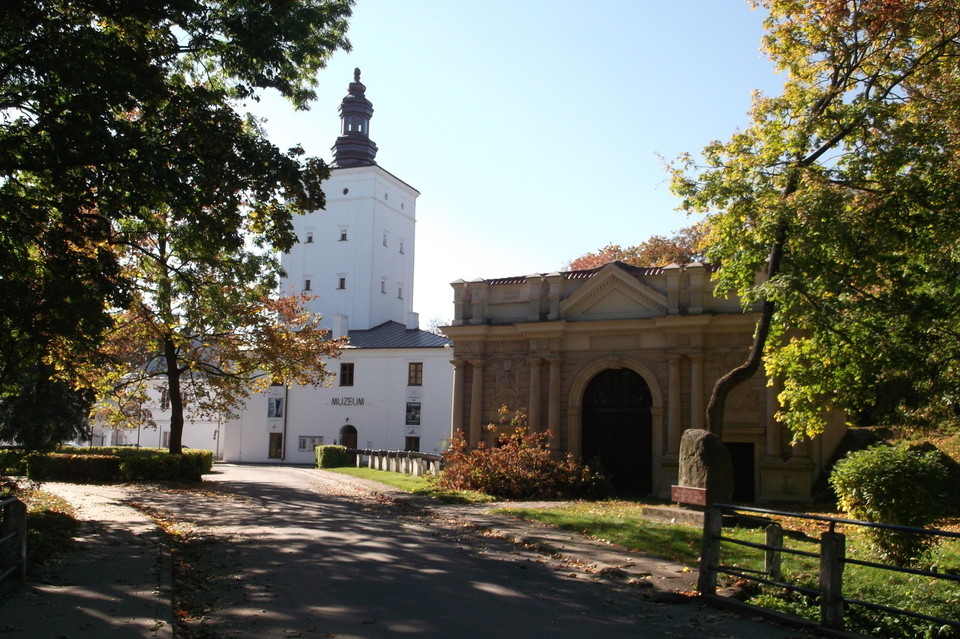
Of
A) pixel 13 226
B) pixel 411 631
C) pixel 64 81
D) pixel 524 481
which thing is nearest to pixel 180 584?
pixel 411 631

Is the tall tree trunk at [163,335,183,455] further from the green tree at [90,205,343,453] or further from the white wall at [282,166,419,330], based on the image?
the white wall at [282,166,419,330]

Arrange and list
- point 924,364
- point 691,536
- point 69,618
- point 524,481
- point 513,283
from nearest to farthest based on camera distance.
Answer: point 69,618 < point 691,536 < point 924,364 < point 524,481 < point 513,283

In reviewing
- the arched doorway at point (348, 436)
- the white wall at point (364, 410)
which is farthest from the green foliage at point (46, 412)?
the arched doorway at point (348, 436)

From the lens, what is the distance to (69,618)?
286 inches

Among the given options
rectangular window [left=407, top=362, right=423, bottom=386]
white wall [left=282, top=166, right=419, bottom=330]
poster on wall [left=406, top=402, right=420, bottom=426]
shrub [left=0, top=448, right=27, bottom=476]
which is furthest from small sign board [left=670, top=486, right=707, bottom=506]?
white wall [left=282, top=166, right=419, bottom=330]

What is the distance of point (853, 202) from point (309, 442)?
40.7 metres

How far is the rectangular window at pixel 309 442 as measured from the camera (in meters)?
50.8

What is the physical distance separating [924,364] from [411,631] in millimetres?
13424

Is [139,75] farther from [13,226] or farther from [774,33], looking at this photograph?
[774,33]

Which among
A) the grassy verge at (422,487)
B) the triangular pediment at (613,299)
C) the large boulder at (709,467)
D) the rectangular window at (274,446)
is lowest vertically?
the rectangular window at (274,446)

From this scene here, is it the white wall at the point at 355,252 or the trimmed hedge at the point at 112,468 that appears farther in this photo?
the white wall at the point at 355,252

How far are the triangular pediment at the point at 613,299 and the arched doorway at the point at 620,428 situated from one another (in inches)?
79.1

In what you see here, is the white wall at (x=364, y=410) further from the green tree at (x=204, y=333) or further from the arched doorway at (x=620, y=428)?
the arched doorway at (x=620, y=428)

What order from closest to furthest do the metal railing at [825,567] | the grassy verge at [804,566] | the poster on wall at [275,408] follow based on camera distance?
the metal railing at [825,567]
the grassy verge at [804,566]
the poster on wall at [275,408]
